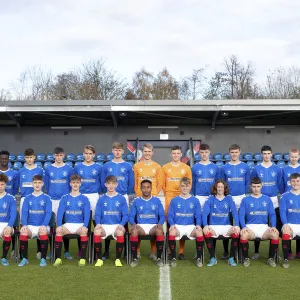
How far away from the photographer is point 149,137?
1617cm

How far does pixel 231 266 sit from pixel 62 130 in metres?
11.7

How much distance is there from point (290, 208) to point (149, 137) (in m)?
10.4

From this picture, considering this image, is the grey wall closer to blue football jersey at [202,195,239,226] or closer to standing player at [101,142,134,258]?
standing player at [101,142,134,258]

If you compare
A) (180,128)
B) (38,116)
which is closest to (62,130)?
(38,116)

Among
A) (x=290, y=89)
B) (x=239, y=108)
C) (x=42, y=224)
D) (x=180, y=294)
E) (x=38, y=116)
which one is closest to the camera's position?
(x=180, y=294)

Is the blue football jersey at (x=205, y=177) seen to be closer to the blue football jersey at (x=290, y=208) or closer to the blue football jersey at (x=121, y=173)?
the blue football jersey at (x=121, y=173)

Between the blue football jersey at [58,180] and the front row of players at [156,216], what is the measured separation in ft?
2.06

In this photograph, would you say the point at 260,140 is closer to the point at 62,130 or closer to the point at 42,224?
the point at 62,130

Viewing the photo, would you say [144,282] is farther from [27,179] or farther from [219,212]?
[27,179]

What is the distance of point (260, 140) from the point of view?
53.5 feet

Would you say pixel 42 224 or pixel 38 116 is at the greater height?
pixel 38 116

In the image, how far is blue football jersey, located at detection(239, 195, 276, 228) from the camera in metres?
6.02

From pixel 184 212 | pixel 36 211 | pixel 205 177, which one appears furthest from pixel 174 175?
pixel 36 211

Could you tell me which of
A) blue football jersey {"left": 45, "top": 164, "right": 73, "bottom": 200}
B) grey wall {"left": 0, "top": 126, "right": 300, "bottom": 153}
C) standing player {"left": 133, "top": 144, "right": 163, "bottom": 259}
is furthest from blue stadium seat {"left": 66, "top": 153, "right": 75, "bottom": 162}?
standing player {"left": 133, "top": 144, "right": 163, "bottom": 259}
